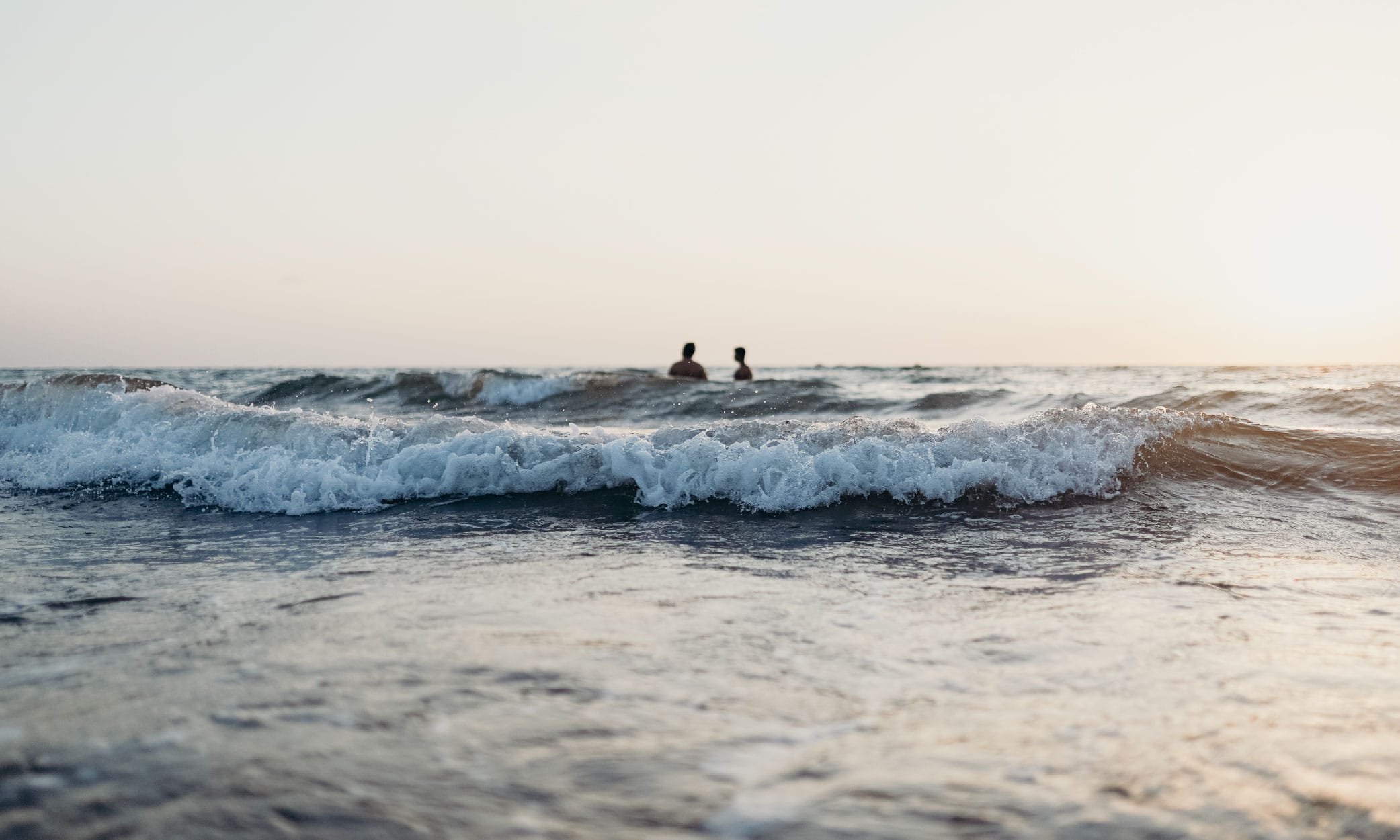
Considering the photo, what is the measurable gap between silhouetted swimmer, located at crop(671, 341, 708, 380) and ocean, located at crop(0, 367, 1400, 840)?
10.3 meters

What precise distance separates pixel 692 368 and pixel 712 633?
47.7ft

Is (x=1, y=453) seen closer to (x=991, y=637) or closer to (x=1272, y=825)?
(x=991, y=637)

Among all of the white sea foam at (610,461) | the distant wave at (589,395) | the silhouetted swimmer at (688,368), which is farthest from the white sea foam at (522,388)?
the white sea foam at (610,461)

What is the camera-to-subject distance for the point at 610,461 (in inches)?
241

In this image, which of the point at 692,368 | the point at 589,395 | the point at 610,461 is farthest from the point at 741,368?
the point at 610,461

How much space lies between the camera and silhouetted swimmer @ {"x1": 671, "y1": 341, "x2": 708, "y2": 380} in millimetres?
16953

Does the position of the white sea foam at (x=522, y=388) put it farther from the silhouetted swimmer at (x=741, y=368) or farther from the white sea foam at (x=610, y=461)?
the white sea foam at (x=610, y=461)

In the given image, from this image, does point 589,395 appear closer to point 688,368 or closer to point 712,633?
point 688,368

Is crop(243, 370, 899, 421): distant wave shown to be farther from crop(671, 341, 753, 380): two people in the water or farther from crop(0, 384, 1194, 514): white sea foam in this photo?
crop(0, 384, 1194, 514): white sea foam

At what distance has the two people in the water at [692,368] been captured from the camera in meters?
17.0

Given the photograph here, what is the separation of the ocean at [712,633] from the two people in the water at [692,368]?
10.3 metres

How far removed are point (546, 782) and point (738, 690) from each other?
0.68 meters

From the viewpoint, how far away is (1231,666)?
8.30ft

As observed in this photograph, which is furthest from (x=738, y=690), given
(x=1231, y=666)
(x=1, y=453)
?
(x=1, y=453)
